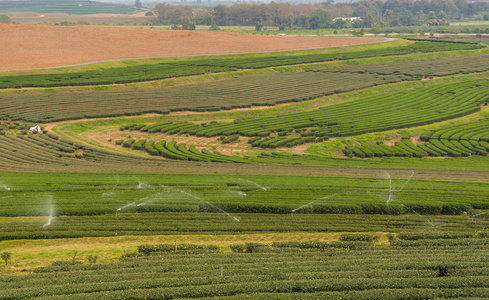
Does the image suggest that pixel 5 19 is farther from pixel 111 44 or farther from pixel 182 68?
pixel 182 68

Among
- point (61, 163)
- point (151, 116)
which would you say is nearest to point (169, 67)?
point (151, 116)

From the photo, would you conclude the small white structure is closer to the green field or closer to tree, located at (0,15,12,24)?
the green field

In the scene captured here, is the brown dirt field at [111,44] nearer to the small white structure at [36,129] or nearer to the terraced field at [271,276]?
the small white structure at [36,129]

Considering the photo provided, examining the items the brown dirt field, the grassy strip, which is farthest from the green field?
the brown dirt field

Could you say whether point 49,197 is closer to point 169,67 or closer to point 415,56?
point 169,67

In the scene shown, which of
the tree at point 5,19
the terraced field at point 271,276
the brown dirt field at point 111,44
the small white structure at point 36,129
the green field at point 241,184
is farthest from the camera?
the tree at point 5,19

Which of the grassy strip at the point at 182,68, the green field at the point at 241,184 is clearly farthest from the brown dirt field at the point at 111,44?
the green field at the point at 241,184
